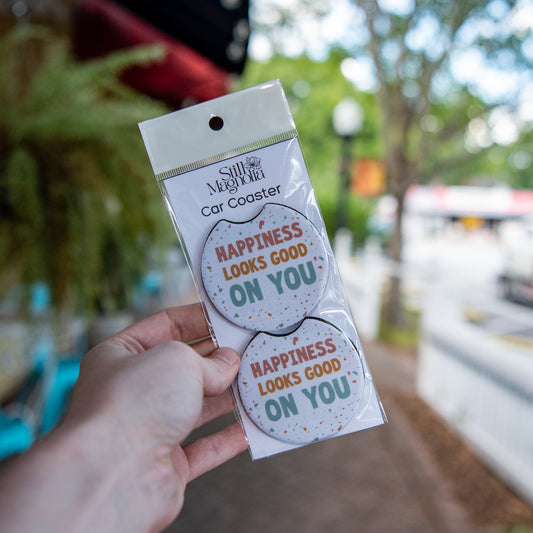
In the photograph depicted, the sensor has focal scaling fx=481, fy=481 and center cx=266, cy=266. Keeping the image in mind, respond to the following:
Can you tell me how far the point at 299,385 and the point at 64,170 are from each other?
3.32ft

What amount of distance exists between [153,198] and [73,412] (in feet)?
3.47

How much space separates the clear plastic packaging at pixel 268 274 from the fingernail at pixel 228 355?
0.04 feet

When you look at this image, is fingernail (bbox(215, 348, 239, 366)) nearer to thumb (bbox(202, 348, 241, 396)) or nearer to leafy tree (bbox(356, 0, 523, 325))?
thumb (bbox(202, 348, 241, 396))

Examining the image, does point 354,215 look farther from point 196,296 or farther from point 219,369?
point 219,369

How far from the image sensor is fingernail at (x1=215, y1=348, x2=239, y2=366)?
67 cm

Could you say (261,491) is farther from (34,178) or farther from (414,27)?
(414,27)

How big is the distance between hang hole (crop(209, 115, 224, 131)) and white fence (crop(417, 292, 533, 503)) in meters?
2.02

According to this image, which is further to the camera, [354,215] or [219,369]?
[354,215]

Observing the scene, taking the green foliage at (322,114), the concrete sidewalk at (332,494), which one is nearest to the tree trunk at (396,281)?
the green foliage at (322,114)

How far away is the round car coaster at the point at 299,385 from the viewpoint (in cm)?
68

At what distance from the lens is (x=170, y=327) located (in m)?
0.79

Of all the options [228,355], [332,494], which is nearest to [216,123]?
[228,355]

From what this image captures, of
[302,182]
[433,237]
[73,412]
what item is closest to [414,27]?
[302,182]

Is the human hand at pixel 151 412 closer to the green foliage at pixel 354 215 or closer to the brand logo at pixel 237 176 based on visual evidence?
the brand logo at pixel 237 176
